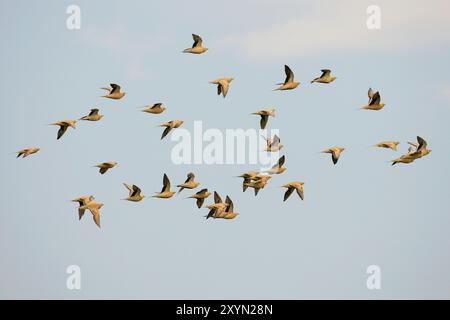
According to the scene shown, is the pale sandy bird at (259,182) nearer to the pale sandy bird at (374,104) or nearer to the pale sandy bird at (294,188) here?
the pale sandy bird at (294,188)

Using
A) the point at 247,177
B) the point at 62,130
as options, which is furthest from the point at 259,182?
the point at 62,130

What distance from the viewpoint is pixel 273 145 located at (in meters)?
82.8

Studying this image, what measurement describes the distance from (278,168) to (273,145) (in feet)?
5.45

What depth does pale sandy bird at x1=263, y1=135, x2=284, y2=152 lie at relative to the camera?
82.5 meters

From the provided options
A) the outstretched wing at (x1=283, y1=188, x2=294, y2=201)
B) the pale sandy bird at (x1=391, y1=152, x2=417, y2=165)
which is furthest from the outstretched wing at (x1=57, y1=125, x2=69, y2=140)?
the pale sandy bird at (x1=391, y1=152, x2=417, y2=165)

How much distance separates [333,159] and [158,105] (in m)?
12.1

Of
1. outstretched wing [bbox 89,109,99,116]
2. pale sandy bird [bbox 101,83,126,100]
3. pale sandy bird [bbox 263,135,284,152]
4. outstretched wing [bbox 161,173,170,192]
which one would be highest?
pale sandy bird [bbox 101,83,126,100]

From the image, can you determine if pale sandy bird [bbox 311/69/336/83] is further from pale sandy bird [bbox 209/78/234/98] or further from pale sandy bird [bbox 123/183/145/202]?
pale sandy bird [bbox 123/183/145/202]

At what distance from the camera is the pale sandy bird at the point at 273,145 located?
271ft

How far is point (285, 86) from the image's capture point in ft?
254

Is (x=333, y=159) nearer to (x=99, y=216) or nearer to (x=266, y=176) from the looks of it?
(x=266, y=176)

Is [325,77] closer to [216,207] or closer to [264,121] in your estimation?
[264,121]

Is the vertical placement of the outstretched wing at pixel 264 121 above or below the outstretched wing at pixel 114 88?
below

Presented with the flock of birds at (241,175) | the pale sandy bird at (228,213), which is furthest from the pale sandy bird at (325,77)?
the pale sandy bird at (228,213)
